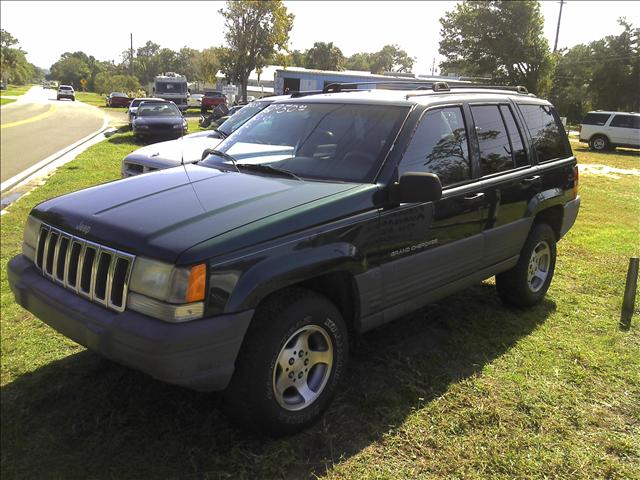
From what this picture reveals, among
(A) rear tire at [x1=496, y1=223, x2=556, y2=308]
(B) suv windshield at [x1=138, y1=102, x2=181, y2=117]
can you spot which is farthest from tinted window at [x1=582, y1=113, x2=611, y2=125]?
(A) rear tire at [x1=496, y1=223, x2=556, y2=308]

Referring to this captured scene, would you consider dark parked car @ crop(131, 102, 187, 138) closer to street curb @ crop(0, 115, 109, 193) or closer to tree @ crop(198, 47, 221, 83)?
street curb @ crop(0, 115, 109, 193)

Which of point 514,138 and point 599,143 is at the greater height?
point 514,138

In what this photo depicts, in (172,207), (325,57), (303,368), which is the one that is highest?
(325,57)

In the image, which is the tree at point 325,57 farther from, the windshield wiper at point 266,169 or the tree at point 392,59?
the windshield wiper at point 266,169

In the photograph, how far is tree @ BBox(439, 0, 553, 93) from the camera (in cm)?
3741

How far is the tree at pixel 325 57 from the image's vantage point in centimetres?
8625

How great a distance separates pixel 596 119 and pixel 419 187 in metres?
22.1

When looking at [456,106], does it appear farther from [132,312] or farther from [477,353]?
[132,312]

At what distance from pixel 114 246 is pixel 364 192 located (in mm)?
1398

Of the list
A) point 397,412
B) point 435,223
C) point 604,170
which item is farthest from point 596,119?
point 397,412

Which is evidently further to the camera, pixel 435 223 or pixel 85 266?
pixel 435 223

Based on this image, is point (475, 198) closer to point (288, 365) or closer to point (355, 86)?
point (355, 86)

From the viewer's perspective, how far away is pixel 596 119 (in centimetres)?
2200

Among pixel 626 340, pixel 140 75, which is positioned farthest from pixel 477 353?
pixel 140 75
